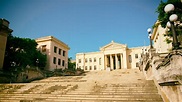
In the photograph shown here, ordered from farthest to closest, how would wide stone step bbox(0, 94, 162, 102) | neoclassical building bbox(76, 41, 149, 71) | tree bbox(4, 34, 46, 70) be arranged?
neoclassical building bbox(76, 41, 149, 71) < tree bbox(4, 34, 46, 70) < wide stone step bbox(0, 94, 162, 102)

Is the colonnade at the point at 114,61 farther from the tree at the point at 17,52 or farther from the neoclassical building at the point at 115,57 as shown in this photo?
the tree at the point at 17,52

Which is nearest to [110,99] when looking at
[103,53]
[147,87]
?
[147,87]

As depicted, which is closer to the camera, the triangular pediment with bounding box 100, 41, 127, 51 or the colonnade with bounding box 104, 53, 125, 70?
the triangular pediment with bounding box 100, 41, 127, 51

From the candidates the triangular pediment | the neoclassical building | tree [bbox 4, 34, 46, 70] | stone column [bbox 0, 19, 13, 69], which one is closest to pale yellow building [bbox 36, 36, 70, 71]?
tree [bbox 4, 34, 46, 70]

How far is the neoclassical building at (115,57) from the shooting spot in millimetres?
50156

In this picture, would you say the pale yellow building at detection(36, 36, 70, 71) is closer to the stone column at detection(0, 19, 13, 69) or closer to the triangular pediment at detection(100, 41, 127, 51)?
the stone column at detection(0, 19, 13, 69)

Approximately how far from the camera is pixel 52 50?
119ft

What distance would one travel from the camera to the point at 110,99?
7.73 m

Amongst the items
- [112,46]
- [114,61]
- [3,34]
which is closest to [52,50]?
[3,34]

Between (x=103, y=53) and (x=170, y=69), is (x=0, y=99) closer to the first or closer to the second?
(x=170, y=69)

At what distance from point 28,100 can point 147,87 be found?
24.6 feet

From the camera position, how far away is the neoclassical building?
1975 inches

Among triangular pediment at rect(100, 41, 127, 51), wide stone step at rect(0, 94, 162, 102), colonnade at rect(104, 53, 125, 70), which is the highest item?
triangular pediment at rect(100, 41, 127, 51)

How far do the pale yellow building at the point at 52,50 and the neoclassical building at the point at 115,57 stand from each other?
58.2 ft
